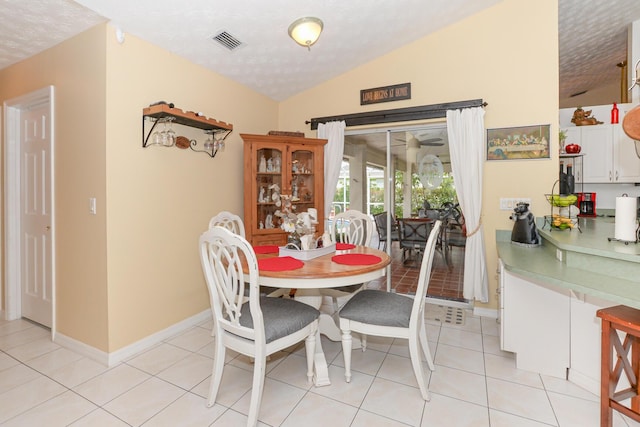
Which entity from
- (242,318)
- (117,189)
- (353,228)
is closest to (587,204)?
(353,228)

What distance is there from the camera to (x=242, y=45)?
286cm

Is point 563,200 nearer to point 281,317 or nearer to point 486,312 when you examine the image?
point 486,312

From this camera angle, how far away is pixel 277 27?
268cm

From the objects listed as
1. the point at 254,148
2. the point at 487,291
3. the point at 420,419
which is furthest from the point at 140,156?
the point at 487,291

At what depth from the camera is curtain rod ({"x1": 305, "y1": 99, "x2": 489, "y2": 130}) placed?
325 cm

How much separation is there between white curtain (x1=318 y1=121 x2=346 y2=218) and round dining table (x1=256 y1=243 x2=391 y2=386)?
144cm

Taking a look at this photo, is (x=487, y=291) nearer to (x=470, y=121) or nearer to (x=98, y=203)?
(x=470, y=121)

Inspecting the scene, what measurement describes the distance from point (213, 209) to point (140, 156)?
92cm

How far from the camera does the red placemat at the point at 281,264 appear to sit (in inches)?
75.5

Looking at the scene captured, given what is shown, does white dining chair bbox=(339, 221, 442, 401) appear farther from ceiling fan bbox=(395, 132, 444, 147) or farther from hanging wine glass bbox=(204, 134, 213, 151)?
hanging wine glass bbox=(204, 134, 213, 151)

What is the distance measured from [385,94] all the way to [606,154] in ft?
8.99

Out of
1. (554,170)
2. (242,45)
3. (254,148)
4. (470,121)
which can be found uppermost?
(242,45)

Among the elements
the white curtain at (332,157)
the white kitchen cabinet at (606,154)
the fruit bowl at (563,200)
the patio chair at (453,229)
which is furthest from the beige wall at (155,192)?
the white kitchen cabinet at (606,154)

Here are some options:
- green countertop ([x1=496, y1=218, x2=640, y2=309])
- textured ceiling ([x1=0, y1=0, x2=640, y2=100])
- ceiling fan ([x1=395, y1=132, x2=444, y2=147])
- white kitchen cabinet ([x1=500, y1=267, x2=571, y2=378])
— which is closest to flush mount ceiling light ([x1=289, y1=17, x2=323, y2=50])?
textured ceiling ([x1=0, y1=0, x2=640, y2=100])
